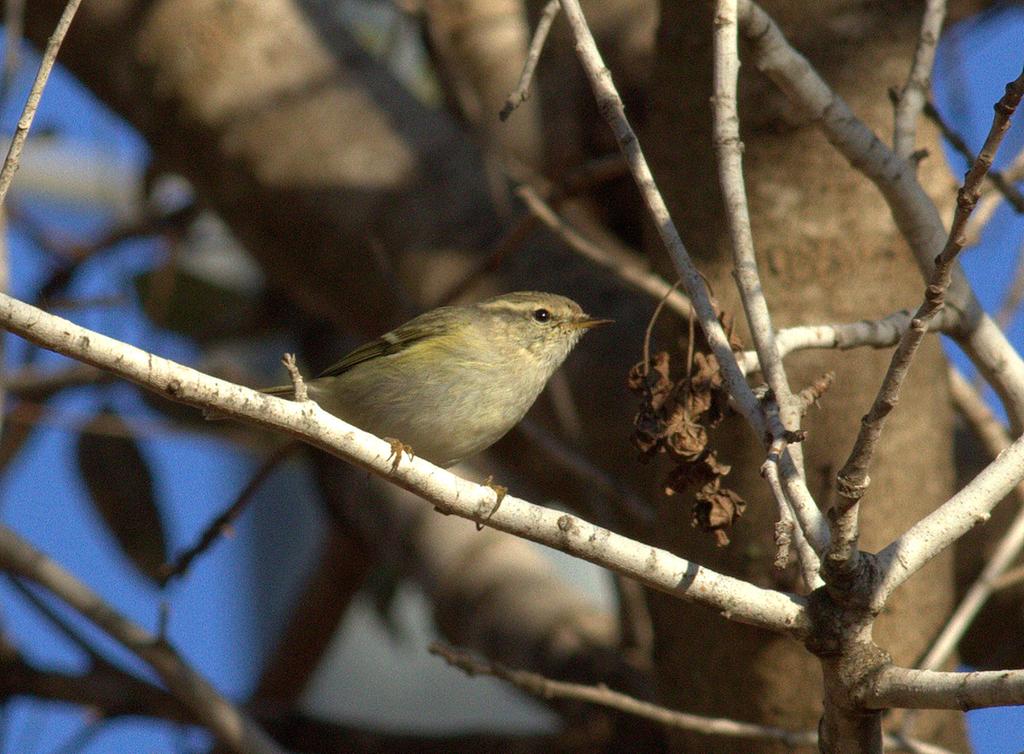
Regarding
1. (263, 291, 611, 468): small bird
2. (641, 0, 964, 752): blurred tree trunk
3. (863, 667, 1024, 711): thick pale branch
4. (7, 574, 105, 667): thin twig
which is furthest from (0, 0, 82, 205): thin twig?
(7, 574, 105, 667): thin twig

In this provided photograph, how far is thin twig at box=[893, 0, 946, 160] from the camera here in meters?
2.59

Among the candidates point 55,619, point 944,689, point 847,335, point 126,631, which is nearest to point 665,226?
point 847,335

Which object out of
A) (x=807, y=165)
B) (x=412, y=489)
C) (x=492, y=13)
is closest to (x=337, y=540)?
(x=492, y=13)

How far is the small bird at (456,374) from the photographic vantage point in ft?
10.5

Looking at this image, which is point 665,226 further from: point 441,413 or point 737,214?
point 441,413

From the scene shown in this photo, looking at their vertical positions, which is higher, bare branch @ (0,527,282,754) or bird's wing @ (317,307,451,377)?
bird's wing @ (317,307,451,377)

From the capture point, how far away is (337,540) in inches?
229

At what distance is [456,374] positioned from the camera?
11.0 feet

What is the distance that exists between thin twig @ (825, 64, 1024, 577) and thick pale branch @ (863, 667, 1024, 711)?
0.18 m

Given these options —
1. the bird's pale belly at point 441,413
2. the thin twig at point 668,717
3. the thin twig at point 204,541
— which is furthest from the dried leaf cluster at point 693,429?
the thin twig at point 204,541

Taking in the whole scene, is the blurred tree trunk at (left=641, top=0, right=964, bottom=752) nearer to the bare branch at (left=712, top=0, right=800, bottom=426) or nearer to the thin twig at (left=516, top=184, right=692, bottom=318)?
the thin twig at (left=516, top=184, right=692, bottom=318)

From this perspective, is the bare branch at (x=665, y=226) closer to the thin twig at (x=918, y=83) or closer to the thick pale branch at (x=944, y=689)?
the thick pale branch at (x=944, y=689)

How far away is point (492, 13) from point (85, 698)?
3398mm

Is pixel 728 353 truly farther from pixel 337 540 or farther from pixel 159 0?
pixel 337 540
